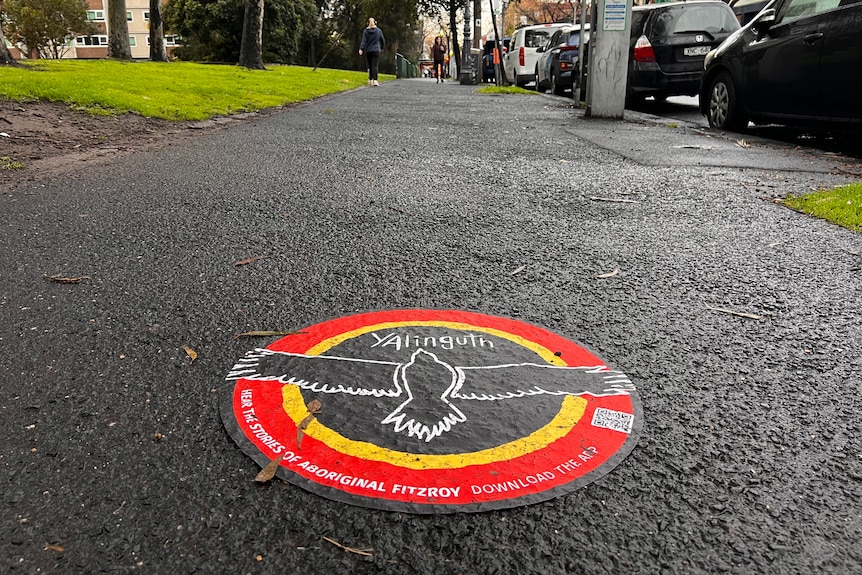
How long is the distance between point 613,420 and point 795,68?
7036 mm

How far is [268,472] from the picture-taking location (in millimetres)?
1562

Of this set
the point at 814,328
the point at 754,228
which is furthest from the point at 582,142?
the point at 814,328

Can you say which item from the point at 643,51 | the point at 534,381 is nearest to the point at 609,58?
the point at 643,51

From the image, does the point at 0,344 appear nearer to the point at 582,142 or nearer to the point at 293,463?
the point at 293,463

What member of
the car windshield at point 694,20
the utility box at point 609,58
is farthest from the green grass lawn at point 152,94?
the car windshield at point 694,20

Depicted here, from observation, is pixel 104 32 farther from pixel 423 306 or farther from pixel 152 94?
pixel 423 306

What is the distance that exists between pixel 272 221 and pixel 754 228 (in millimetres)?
2831

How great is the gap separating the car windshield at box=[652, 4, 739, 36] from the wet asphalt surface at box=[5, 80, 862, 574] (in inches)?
267

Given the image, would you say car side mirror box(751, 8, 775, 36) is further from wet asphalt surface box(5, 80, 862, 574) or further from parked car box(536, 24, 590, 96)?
parked car box(536, 24, 590, 96)

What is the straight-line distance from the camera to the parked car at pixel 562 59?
650 inches

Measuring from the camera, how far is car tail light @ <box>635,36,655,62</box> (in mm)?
11547

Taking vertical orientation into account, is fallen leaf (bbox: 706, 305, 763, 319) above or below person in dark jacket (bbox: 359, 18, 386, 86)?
below

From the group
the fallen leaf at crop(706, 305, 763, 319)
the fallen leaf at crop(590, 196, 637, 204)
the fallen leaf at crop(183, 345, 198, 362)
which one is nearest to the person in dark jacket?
the fallen leaf at crop(590, 196, 637, 204)

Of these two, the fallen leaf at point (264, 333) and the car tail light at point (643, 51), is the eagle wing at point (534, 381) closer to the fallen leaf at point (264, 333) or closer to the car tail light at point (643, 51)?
the fallen leaf at point (264, 333)
